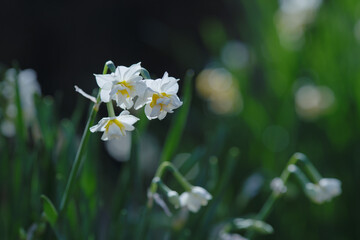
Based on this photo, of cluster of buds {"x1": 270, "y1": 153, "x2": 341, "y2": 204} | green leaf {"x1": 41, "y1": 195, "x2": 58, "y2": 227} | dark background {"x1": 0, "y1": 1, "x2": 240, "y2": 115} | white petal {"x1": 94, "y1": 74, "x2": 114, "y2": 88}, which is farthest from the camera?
dark background {"x1": 0, "y1": 1, "x2": 240, "y2": 115}

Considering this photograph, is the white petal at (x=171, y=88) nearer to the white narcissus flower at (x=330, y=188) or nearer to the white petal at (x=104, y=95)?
the white petal at (x=104, y=95)

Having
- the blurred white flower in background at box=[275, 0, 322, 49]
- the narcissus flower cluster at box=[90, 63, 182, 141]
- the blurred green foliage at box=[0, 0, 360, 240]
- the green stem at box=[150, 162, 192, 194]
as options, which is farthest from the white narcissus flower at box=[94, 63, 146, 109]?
the blurred white flower in background at box=[275, 0, 322, 49]

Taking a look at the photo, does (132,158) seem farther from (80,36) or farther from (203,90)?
(80,36)

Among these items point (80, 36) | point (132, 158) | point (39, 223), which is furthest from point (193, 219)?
point (80, 36)

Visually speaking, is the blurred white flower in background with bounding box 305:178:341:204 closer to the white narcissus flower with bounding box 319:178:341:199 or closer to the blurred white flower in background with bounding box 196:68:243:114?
the white narcissus flower with bounding box 319:178:341:199

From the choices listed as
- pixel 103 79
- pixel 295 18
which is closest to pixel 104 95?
pixel 103 79

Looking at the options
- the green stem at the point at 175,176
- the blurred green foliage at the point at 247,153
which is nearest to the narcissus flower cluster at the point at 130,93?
the green stem at the point at 175,176
